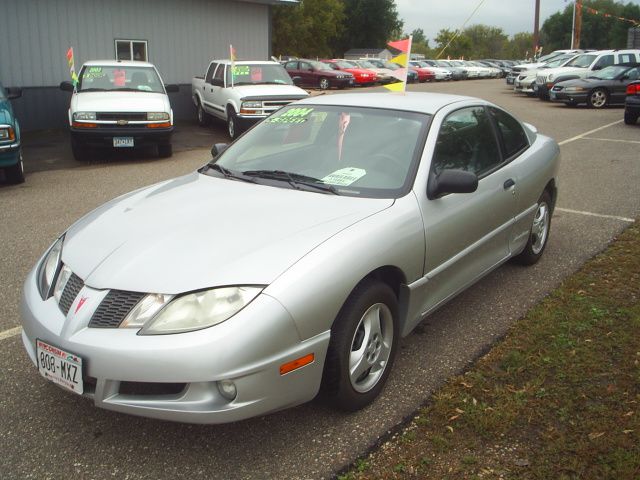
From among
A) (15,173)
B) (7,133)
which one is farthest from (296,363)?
(15,173)

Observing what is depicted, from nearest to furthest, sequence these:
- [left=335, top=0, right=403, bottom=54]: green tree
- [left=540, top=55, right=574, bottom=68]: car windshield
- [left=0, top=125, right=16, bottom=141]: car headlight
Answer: [left=0, top=125, right=16, bottom=141]: car headlight → [left=540, top=55, right=574, bottom=68]: car windshield → [left=335, top=0, right=403, bottom=54]: green tree

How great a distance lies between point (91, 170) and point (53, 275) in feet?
26.2

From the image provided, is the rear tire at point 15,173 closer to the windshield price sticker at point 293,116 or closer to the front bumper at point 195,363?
the windshield price sticker at point 293,116

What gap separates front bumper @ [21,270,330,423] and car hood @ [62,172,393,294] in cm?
19

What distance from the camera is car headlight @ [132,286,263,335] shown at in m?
2.65

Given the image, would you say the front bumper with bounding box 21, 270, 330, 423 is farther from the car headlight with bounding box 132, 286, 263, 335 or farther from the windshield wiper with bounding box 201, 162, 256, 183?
the windshield wiper with bounding box 201, 162, 256, 183

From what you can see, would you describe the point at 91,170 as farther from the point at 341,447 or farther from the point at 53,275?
the point at 341,447

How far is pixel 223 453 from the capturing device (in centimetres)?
290

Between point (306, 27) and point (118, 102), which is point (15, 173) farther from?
point (306, 27)

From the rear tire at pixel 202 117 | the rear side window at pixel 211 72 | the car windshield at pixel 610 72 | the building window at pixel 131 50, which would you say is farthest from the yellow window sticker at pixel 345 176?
the car windshield at pixel 610 72

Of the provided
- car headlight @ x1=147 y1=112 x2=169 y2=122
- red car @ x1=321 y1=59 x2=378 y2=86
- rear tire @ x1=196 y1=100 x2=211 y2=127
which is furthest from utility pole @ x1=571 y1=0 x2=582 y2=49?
car headlight @ x1=147 y1=112 x2=169 y2=122

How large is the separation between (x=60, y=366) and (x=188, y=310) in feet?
2.06

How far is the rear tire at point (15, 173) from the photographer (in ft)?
30.4

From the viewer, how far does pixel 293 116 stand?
4.54m
